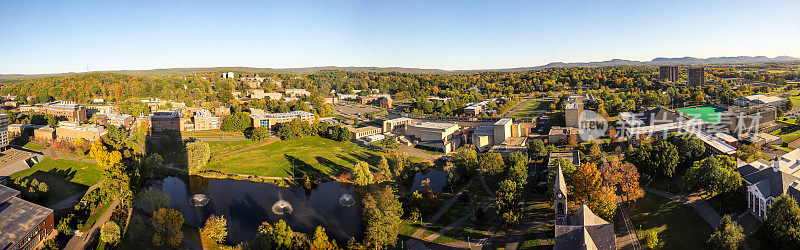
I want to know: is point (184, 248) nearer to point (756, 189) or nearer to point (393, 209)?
point (393, 209)

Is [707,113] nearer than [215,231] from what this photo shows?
No

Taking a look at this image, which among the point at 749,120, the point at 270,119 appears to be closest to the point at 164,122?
the point at 270,119

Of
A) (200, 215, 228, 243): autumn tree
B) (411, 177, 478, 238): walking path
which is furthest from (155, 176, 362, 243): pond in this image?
(411, 177, 478, 238): walking path

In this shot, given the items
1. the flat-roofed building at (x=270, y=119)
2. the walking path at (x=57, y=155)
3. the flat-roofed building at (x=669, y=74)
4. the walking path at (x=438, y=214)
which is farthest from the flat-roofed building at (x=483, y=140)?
the flat-roofed building at (x=669, y=74)

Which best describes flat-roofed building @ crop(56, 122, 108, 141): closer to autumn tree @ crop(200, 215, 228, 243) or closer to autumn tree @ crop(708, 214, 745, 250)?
autumn tree @ crop(200, 215, 228, 243)

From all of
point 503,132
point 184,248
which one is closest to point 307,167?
point 184,248

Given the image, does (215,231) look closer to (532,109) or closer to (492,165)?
(492,165)
